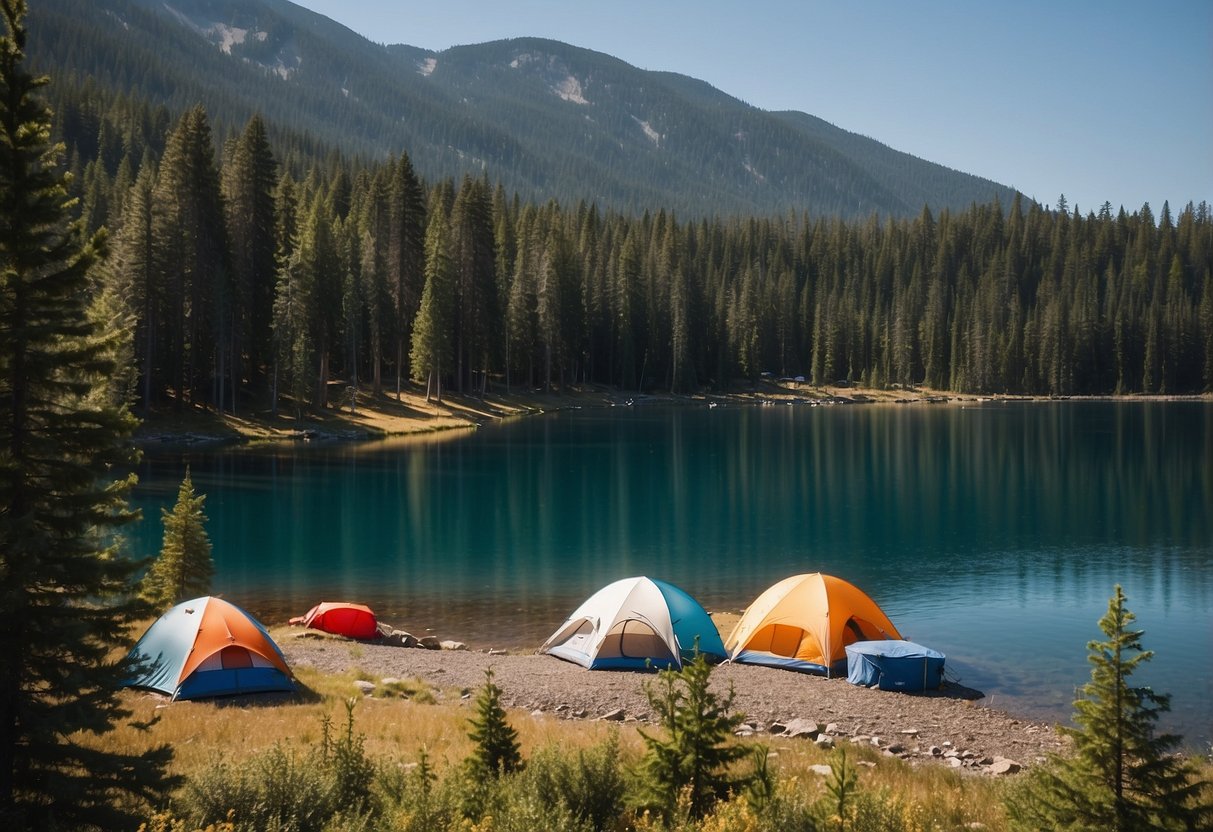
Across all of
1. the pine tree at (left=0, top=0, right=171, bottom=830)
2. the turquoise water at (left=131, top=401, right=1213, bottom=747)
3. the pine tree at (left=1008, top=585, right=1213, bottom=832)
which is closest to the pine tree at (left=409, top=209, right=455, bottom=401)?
the turquoise water at (left=131, top=401, right=1213, bottom=747)

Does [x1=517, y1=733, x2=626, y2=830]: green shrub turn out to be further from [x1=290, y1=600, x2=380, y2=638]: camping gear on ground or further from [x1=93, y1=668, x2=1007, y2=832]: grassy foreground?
[x1=290, y1=600, x2=380, y2=638]: camping gear on ground

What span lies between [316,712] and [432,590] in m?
14.4

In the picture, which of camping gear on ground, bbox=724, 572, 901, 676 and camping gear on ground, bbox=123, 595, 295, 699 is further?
camping gear on ground, bbox=724, 572, 901, 676

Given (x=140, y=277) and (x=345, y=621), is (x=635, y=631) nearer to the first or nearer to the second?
(x=345, y=621)

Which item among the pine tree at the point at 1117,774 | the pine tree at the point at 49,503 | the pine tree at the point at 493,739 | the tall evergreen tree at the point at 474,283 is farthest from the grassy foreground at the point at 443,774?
the tall evergreen tree at the point at 474,283

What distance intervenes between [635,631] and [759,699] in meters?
3.82

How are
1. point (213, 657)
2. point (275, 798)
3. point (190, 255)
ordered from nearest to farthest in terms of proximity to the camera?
point (275, 798) → point (213, 657) → point (190, 255)

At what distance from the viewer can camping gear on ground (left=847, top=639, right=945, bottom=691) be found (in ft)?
67.7

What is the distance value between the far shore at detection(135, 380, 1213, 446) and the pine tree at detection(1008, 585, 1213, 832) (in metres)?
42.9

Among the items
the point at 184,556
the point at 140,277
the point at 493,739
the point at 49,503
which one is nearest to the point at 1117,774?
the point at 493,739

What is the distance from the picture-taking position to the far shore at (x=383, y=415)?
6306 cm

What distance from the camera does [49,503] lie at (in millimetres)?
9273

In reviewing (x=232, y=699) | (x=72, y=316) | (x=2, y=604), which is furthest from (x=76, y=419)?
(x=232, y=699)

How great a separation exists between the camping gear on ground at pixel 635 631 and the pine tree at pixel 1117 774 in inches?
521
